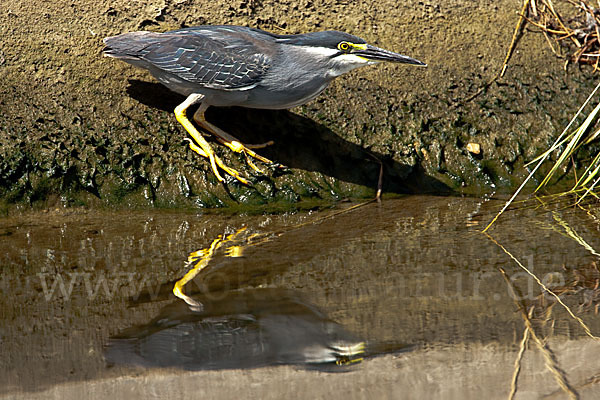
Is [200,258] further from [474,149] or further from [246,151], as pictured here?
[474,149]

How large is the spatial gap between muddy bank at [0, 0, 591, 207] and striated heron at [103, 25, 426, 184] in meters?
0.38

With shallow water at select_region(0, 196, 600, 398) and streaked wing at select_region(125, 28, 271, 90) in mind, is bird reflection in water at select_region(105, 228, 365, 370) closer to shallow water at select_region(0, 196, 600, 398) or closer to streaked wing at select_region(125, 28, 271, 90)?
shallow water at select_region(0, 196, 600, 398)

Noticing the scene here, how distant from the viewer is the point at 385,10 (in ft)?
18.4

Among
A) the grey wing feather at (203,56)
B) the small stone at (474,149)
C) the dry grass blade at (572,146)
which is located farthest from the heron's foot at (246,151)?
the dry grass blade at (572,146)

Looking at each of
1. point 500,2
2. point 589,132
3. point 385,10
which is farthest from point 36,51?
point 589,132

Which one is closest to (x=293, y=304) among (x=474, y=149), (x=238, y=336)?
(x=238, y=336)

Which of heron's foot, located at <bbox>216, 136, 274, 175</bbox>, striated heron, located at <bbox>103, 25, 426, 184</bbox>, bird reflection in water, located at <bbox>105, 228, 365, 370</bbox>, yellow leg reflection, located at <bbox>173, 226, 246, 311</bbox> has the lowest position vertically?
yellow leg reflection, located at <bbox>173, 226, 246, 311</bbox>

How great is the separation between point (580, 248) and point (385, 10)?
2.85 meters

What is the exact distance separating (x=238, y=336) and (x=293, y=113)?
2606 mm

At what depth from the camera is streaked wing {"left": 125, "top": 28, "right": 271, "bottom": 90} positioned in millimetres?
4281

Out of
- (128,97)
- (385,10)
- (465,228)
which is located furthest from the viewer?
(385,10)

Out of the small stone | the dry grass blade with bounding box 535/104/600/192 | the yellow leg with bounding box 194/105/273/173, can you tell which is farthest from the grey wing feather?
the dry grass blade with bounding box 535/104/600/192

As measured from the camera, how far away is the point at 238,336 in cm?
262

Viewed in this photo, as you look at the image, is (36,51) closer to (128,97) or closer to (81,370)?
(128,97)
